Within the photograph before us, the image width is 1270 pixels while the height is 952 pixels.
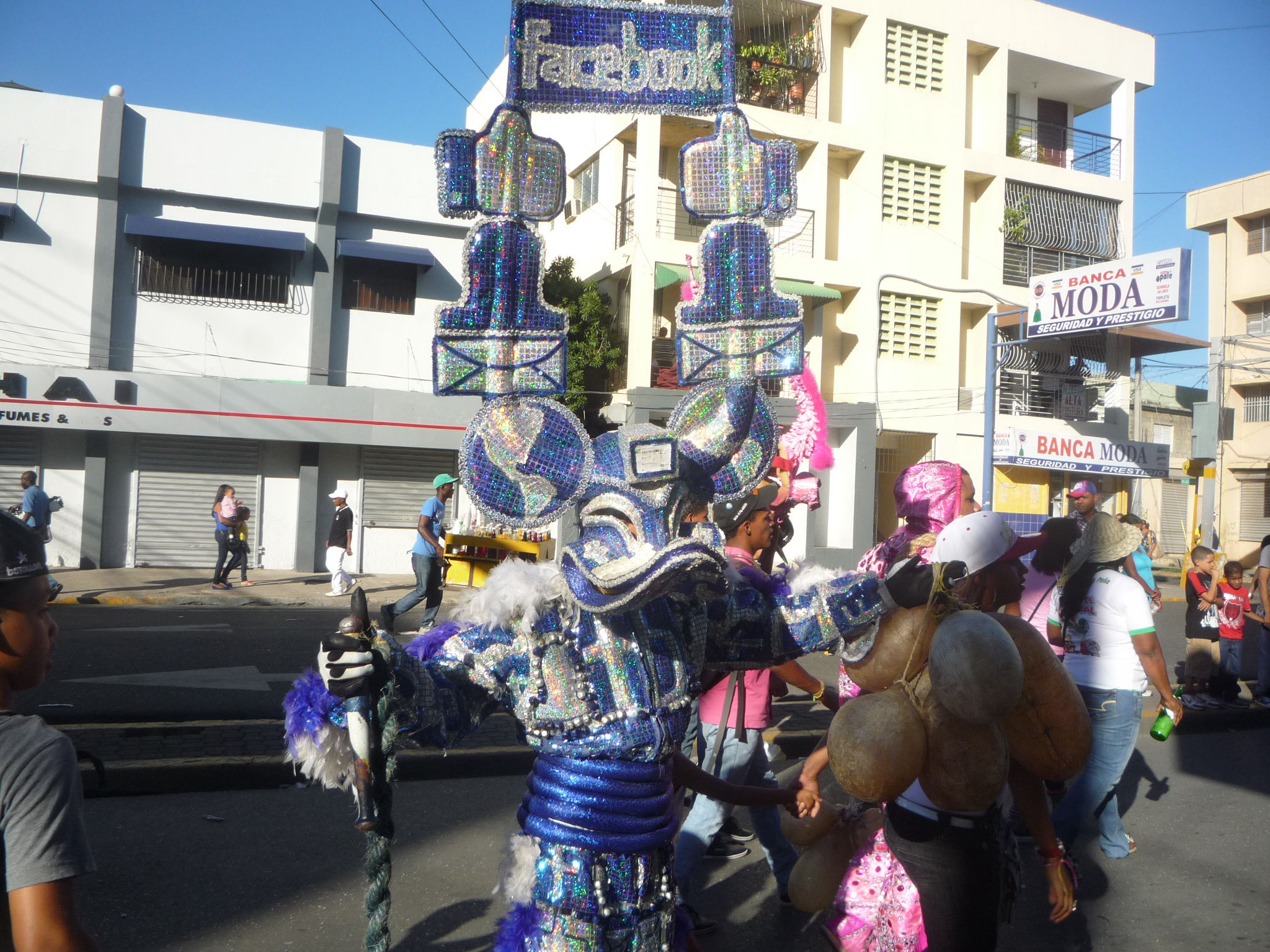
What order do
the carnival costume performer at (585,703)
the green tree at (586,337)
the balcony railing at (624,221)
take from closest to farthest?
the carnival costume performer at (585,703) → the green tree at (586,337) → the balcony railing at (624,221)

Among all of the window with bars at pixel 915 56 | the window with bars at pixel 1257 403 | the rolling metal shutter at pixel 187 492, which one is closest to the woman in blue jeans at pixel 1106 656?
the rolling metal shutter at pixel 187 492

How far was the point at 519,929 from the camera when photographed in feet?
6.77

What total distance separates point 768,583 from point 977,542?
0.57 m

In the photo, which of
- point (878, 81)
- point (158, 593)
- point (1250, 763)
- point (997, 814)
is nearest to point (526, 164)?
point (997, 814)

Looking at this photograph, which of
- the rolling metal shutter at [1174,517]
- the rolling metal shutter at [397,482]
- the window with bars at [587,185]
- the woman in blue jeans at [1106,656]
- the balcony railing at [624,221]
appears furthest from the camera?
the rolling metal shutter at [1174,517]

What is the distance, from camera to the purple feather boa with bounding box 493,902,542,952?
Result: 2037mm

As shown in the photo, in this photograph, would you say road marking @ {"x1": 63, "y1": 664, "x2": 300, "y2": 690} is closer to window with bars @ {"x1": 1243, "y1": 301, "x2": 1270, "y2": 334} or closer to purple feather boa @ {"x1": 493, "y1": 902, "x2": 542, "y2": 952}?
purple feather boa @ {"x1": 493, "y1": 902, "x2": 542, "y2": 952}

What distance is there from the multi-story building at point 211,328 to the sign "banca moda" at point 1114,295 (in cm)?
1051

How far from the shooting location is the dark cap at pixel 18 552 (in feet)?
5.11

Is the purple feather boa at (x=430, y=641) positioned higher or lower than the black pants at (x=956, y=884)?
higher

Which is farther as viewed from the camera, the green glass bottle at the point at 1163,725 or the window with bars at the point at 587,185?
the window with bars at the point at 587,185

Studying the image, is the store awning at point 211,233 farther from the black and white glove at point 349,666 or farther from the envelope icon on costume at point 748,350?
the black and white glove at point 349,666

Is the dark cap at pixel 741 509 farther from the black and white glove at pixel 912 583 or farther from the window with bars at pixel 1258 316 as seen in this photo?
the window with bars at pixel 1258 316

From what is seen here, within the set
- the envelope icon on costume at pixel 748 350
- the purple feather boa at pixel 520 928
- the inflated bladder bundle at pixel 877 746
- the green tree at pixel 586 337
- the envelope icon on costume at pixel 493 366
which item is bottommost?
the purple feather boa at pixel 520 928
